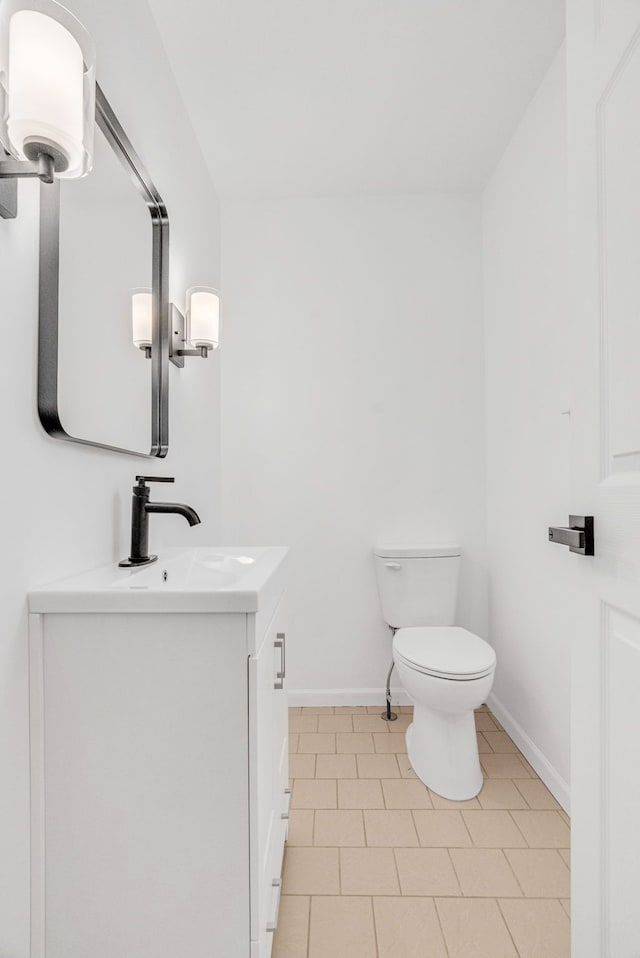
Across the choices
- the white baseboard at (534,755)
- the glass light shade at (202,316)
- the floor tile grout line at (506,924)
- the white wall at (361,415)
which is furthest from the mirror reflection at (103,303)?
the white baseboard at (534,755)

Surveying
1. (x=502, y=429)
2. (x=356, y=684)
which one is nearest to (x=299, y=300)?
(x=502, y=429)

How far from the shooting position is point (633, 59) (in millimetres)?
766

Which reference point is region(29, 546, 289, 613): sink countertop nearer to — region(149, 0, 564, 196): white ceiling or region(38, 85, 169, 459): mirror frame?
region(38, 85, 169, 459): mirror frame

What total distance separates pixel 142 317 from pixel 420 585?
5.30 ft

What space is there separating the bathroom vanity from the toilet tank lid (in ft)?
5.28

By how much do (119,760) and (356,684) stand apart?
1.86 m

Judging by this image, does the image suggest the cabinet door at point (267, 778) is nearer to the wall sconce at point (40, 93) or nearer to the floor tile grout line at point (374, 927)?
the floor tile grout line at point (374, 927)

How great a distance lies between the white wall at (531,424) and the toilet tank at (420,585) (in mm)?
245

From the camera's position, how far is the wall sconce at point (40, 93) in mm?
775

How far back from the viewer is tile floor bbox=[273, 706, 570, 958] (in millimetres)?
1289

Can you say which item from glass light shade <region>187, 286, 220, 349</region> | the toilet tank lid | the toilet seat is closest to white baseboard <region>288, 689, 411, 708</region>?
the toilet seat

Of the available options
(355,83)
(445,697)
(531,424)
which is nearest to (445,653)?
(445,697)

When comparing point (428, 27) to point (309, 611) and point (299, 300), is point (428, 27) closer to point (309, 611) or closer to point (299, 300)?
point (299, 300)

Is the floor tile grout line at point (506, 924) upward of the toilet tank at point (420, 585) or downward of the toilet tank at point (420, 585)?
downward
